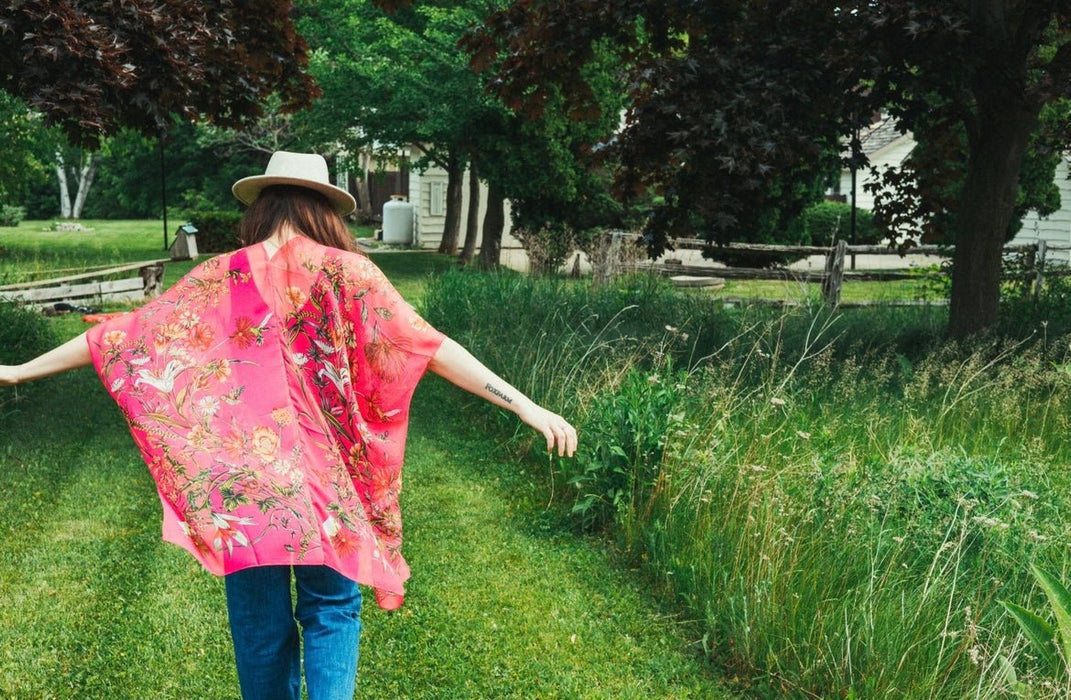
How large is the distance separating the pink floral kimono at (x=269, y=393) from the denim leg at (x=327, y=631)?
0.08 metres

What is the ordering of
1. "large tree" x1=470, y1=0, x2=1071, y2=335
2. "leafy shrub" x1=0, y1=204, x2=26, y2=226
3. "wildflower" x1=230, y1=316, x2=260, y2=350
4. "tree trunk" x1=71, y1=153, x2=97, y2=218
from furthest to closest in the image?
"tree trunk" x1=71, y1=153, x2=97, y2=218 < "leafy shrub" x1=0, y1=204, x2=26, y2=226 < "large tree" x1=470, y1=0, x2=1071, y2=335 < "wildflower" x1=230, y1=316, x2=260, y2=350

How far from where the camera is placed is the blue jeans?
289cm

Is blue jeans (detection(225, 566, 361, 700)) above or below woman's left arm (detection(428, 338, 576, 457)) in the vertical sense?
below

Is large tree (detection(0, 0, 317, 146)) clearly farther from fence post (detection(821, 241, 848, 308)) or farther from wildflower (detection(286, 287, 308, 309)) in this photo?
fence post (detection(821, 241, 848, 308))

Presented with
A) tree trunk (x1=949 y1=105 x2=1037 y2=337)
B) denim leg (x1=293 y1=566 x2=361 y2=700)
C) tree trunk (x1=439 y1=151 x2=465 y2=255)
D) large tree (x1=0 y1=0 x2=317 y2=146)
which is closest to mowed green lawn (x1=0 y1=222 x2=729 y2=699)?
denim leg (x1=293 y1=566 x2=361 y2=700)

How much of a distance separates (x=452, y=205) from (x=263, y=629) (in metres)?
26.1

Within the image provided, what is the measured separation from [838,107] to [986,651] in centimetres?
566

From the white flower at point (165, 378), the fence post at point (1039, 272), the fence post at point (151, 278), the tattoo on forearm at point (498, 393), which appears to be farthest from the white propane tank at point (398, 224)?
the tattoo on forearm at point (498, 393)

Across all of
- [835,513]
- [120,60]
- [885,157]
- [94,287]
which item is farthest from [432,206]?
[835,513]

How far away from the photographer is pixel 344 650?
115 inches

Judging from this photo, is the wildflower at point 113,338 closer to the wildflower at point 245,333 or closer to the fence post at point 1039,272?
the wildflower at point 245,333

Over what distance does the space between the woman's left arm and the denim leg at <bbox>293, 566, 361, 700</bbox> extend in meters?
0.62

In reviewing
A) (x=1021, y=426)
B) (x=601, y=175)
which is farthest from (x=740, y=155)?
(x=601, y=175)

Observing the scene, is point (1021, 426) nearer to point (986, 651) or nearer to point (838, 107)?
point (838, 107)
